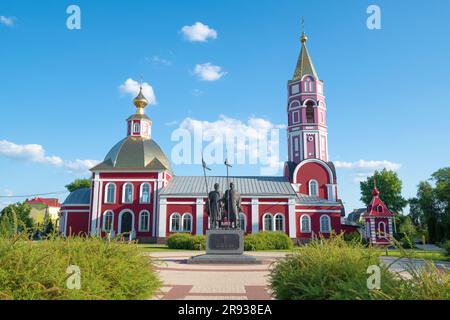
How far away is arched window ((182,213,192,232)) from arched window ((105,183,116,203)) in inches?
309

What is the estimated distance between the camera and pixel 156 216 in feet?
114

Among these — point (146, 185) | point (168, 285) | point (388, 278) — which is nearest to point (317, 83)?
point (146, 185)

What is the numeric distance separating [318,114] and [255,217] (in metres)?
13.9

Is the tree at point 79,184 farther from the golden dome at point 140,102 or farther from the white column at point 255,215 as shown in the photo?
the white column at point 255,215

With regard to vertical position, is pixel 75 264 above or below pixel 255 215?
below

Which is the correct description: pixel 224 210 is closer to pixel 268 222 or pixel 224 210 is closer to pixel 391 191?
pixel 268 222

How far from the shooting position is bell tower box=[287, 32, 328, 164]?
37.8m

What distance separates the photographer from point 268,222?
3419 cm

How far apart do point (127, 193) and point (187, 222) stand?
23.7ft

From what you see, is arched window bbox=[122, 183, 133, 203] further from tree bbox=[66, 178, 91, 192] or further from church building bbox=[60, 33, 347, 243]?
tree bbox=[66, 178, 91, 192]

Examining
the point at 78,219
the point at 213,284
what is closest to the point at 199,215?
the point at 78,219

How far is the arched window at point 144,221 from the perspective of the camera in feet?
114

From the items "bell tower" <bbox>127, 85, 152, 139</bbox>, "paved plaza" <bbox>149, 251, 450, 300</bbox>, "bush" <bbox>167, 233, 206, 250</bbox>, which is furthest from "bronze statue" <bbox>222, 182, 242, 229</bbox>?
"bell tower" <bbox>127, 85, 152, 139</bbox>
